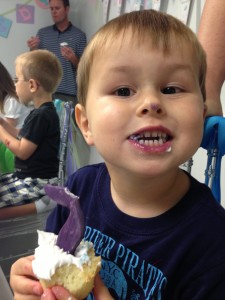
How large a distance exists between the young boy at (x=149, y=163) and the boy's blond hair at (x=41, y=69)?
144 cm

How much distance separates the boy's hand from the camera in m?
0.62

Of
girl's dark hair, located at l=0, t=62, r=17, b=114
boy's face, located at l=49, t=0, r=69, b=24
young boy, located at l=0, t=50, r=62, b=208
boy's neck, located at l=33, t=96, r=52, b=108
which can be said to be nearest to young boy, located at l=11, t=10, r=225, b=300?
young boy, located at l=0, t=50, r=62, b=208

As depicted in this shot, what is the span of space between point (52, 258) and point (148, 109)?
285 mm


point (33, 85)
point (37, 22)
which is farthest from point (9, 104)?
point (37, 22)

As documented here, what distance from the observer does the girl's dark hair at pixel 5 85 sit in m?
2.10

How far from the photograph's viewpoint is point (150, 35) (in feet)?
2.00

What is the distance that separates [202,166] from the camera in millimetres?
1830

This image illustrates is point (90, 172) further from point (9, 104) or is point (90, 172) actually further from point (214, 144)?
point (9, 104)

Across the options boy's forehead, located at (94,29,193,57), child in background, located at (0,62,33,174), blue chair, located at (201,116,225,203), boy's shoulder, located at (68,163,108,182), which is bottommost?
child in background, located at (0,62,33,174)

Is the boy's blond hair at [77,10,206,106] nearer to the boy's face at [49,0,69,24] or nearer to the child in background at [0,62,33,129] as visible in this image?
the child in background at [0,62,33,129]

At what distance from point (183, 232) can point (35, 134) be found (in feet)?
4.51

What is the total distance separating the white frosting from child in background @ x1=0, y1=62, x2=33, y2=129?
1.69 m

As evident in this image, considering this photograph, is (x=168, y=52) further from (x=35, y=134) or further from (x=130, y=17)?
(x=35, y=134)

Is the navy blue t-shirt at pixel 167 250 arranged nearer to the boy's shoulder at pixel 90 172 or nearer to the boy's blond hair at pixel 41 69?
the boy's shoulder at pixel 90 172
